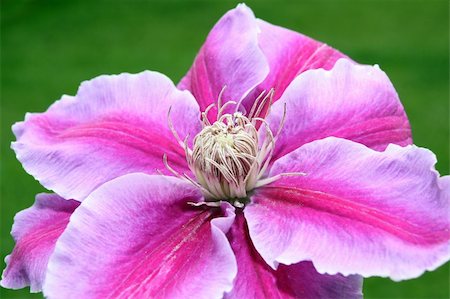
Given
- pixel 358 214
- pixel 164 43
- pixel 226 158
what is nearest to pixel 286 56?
pixel 226 158

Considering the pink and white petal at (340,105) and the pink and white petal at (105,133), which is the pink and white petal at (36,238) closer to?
the pink and white petal at (105,133)

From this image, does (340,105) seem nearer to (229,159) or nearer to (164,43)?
(229,159)

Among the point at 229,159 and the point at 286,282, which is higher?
the point at 229,159

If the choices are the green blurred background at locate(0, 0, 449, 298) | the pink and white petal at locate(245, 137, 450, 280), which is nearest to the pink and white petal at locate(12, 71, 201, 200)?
the pink and white petal at locate(245, 137, 450, 280)

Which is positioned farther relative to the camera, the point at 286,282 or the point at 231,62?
the point at 231,62

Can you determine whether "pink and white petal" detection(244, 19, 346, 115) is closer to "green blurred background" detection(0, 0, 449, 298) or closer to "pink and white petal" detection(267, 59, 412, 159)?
"pink and white petal" detection(267, 59, 412, 159)

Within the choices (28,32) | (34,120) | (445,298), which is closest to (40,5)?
(28,32)

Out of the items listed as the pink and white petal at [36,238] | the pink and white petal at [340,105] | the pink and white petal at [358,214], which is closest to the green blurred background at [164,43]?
the pink and white petal at [36,238]
